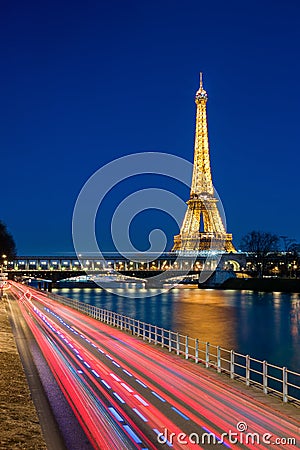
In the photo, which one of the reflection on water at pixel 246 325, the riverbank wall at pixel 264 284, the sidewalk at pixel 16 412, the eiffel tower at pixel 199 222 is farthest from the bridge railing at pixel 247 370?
the eiffel tower at pixel 199 222

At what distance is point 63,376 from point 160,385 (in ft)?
12.1

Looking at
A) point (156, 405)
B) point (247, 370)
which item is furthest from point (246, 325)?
point (156, 405)

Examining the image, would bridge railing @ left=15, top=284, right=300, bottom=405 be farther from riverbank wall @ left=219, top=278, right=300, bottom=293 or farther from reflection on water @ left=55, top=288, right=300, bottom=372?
riverbank wall @ left=219, top=278, right=300, bottom=293

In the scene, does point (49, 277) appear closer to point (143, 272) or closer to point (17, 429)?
point (143, 272)

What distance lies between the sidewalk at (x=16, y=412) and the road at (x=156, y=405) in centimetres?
118

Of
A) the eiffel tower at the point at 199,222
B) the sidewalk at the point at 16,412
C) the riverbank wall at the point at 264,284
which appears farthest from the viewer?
the eiffel tower at the point at 199,222

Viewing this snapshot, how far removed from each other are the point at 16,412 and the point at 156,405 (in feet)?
12.3

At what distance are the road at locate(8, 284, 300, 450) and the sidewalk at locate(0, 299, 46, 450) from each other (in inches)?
46.3

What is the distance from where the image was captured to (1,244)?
10675 centimetres

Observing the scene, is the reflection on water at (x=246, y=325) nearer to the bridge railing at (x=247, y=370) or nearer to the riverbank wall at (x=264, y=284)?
the bridge railing at (x=247, y=370)

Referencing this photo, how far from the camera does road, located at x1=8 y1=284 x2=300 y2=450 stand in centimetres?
1240

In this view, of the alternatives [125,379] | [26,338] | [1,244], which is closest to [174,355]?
[125,379]

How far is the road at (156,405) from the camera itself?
12398mm

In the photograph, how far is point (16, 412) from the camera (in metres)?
14.5
